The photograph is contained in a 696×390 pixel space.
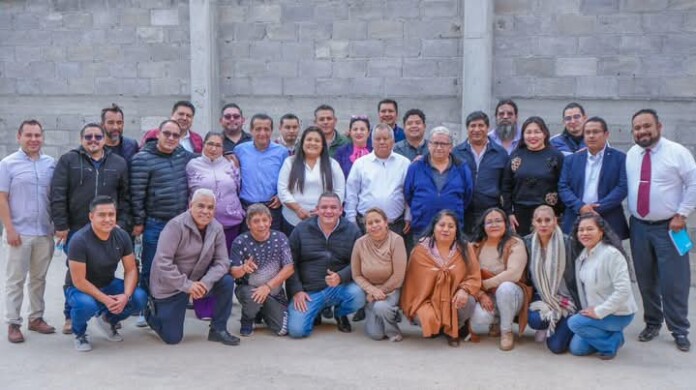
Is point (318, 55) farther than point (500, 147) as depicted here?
Yes

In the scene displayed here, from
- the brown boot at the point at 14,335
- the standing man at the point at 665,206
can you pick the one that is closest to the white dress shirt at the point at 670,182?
the standing man at the point at 665,206

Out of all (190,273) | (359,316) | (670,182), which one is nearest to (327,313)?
(359,316)

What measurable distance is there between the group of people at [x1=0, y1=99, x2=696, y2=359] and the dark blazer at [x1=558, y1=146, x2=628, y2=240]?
1 centimetres

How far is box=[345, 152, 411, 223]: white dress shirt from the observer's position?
5.86m

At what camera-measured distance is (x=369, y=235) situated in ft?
17.9

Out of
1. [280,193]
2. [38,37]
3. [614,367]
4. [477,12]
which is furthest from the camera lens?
[38,37]

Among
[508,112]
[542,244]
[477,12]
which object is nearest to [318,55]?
[477,12]

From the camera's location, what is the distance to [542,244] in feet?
17.3

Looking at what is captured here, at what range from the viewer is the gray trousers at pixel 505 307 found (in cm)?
517

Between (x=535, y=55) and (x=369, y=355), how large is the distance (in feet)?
14.6

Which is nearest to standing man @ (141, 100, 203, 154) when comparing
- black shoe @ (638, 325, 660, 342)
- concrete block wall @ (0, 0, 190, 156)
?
concrete block wall @ (0, 0, 190, 156)

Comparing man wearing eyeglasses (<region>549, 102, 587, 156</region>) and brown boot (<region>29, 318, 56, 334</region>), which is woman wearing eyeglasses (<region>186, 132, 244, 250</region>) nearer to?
brown boot (<region>29, 318, 56, 334</region>)

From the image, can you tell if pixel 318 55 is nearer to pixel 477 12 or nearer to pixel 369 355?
pixel 477 12

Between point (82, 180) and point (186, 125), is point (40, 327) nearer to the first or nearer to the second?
point (82, 180)
